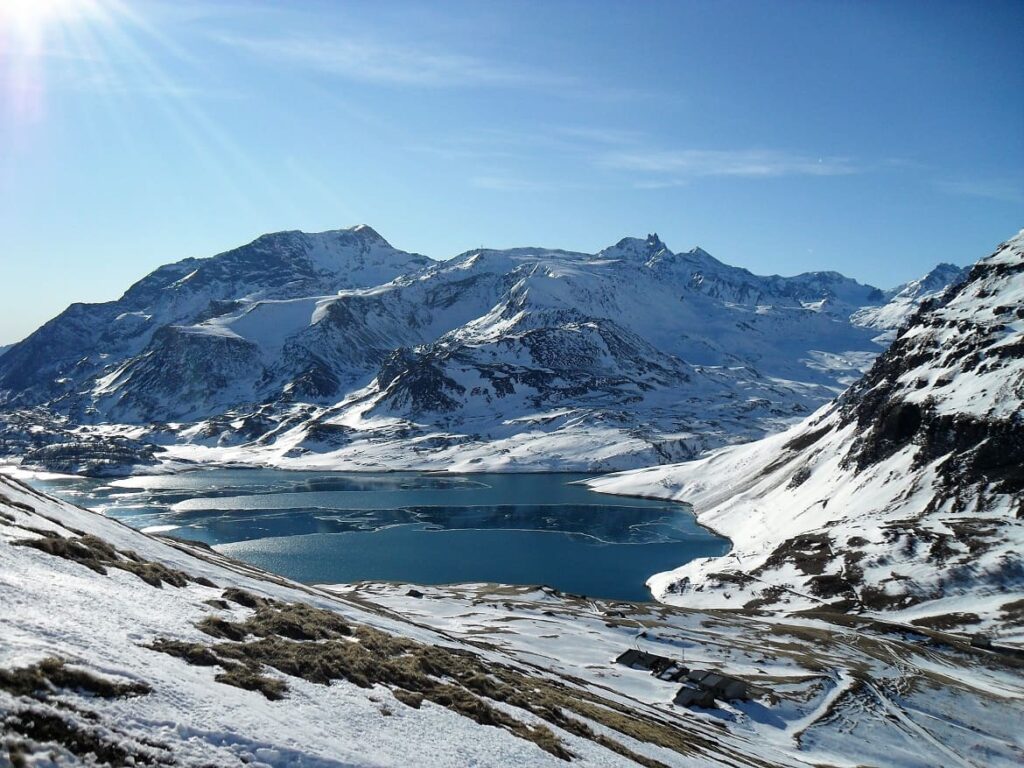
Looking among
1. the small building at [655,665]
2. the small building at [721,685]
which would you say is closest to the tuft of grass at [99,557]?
the small building at [721,685]

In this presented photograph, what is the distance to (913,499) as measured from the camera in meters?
122

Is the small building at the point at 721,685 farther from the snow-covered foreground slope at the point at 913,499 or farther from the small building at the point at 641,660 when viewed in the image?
the snow-covered foreground slope at the point at 913,499

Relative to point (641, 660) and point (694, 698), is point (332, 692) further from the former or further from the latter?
point (641, 660)

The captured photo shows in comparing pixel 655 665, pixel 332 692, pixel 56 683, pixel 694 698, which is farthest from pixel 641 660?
pixel 56 683

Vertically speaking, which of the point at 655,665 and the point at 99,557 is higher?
the point at 99,557

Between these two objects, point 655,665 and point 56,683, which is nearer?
point 56,683

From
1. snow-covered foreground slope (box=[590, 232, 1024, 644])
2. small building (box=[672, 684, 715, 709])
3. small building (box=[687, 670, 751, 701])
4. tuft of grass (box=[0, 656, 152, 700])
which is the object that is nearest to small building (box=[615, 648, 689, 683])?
small building (box=[687, 670, 751, 701])

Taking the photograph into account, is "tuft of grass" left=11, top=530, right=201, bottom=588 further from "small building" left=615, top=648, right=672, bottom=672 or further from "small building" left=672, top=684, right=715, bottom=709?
"small building" left=615, top=648, right=672, bottom=672

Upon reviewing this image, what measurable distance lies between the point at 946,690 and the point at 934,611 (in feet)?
111

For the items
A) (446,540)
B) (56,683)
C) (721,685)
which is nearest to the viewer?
(56,683)

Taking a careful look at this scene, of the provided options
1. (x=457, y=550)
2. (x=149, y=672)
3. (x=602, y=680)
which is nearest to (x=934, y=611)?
(x=602, y=680)

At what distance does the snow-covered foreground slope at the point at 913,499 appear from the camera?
311 ft

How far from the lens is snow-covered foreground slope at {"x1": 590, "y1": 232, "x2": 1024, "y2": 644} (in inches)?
3733

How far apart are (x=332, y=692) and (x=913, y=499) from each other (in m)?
126
